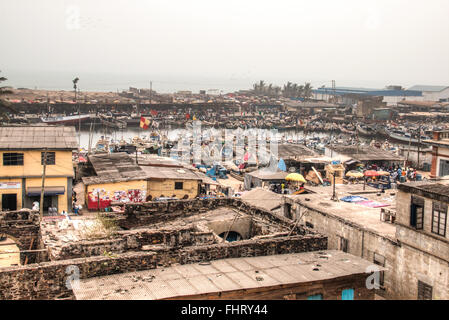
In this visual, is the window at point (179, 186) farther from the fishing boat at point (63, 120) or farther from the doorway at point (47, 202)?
the fishing boat at point (63, 120)

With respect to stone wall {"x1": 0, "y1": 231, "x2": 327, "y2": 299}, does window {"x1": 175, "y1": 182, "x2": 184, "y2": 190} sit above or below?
below

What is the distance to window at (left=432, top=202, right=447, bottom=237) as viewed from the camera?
12241 millimetres

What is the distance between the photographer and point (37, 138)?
22.5 metres

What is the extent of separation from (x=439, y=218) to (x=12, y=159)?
17636 millimetres

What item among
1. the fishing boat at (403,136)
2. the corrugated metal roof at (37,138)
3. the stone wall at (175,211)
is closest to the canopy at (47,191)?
the corrugated metal roof at (37,138)

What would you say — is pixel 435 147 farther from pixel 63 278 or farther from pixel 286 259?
pixel 63 278

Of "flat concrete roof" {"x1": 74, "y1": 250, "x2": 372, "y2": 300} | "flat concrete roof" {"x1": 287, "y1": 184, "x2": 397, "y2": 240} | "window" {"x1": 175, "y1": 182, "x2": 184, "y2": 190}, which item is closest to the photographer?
"flat concrete roof" {"x1": 74, "y1": 250, "x2": 372, "y2": 300}

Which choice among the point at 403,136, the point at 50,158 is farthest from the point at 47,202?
the point at 403,136

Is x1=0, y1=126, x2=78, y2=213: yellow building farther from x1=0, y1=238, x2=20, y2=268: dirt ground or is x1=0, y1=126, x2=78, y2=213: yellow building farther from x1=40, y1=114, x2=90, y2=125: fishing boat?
x1=40, y1=114, x2=90, y2=125: fishing boat

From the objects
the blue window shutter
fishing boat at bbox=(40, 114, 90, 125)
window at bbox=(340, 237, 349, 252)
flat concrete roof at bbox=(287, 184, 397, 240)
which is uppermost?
fishing boat at bbox=(40, 114, 90, 125)

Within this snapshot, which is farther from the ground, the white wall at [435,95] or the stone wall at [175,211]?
the white wall at [435,95]

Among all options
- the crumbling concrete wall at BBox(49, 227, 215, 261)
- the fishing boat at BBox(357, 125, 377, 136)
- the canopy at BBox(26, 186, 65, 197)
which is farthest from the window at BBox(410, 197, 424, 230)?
the fishing boat at BBox(357, 125, 377, 136)

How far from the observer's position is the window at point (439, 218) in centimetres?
1224
